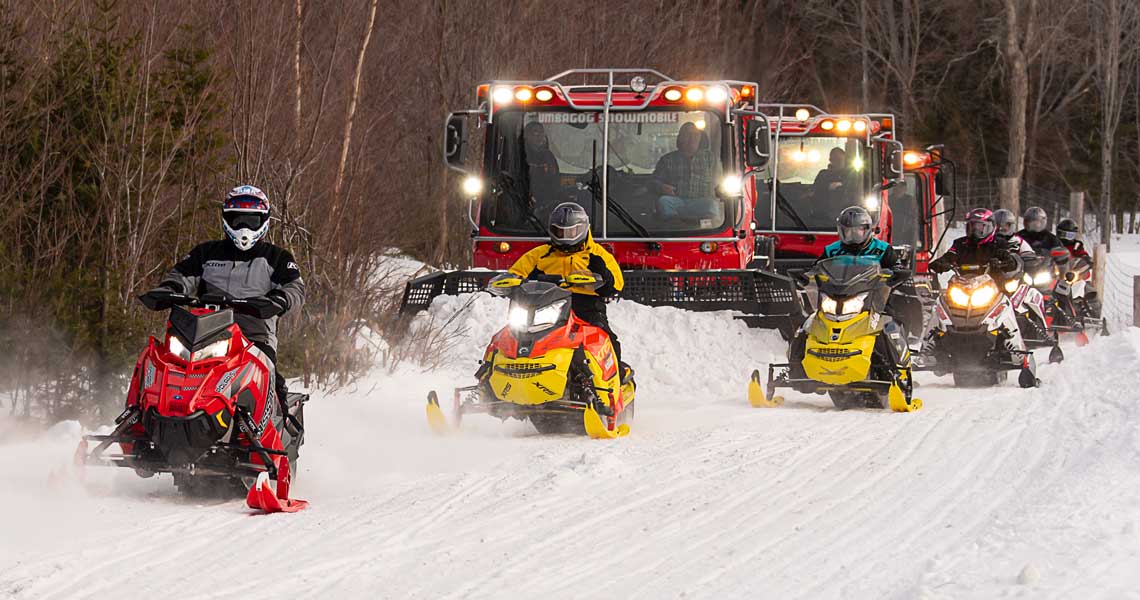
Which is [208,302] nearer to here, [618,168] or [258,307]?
[258,307]

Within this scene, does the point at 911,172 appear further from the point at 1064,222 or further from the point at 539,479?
the point at 539,479

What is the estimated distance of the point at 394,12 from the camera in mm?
24938

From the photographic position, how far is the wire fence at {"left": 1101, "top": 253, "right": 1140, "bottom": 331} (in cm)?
2643

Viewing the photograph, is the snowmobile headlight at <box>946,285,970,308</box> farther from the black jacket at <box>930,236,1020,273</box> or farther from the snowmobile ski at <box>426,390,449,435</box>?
the snowmobile ski at <box>426,390,449,435</box>

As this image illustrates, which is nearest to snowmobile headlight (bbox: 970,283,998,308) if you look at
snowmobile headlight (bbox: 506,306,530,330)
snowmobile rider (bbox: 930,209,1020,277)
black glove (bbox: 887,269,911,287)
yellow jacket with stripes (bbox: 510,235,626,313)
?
snowmobile rider (bbox: 930,209,1020,277)

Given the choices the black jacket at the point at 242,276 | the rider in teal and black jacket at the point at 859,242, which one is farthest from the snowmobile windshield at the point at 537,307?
the rider in teal and black jacket at the point at 859,242

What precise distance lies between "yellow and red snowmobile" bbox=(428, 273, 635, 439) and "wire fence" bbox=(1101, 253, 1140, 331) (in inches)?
564

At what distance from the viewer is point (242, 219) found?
7.91 metres

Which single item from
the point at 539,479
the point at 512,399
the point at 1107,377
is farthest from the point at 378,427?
the point at 1107,377

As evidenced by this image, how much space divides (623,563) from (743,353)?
8677mm

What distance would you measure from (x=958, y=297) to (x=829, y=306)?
8.57 feet

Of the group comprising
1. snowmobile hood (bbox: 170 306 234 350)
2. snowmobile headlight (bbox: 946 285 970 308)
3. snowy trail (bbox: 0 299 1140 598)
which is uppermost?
snowmobile hood (bbox: 170 306 234 350)

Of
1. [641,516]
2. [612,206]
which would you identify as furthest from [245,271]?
[612,206]

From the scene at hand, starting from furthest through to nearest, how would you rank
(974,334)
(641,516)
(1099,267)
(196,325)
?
(1099,267), (974,334), (196,325), (641,516)
